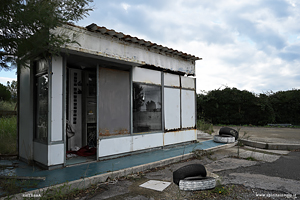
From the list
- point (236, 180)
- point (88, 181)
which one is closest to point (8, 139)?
point (88, 181)

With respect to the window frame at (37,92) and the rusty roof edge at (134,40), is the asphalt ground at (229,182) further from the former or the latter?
the rusty roof edge at (134,40)

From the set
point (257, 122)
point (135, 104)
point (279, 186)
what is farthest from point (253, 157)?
point (257, 122)

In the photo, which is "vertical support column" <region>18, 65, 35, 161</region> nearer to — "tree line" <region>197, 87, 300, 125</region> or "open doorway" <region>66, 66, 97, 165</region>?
"open doorway" <region>66, 66, 97, 165</region>

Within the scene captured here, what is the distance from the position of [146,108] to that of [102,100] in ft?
6.02

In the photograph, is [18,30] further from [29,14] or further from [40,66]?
[40,66]

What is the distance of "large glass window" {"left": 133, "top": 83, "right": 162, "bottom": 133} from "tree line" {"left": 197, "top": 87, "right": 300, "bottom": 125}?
11.8 m

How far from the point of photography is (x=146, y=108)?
7355 millimetres

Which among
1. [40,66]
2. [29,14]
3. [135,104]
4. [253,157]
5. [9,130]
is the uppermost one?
[29,14]

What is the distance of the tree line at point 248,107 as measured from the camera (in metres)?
16.4

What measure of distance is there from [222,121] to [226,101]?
5.99 ft

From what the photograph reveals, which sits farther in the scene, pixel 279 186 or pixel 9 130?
pixel 9 130

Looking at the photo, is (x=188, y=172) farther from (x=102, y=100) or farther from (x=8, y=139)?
(x=8, y=139)

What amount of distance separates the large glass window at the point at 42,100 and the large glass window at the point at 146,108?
2.74 meters

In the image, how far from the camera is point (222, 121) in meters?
18.4
